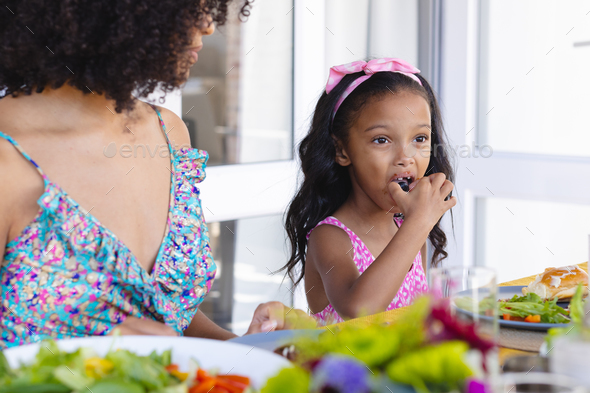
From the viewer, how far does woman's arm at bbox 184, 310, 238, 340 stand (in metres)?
1.09

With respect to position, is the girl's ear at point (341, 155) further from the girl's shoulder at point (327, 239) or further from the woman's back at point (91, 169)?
the woman's back at point (91, 169)

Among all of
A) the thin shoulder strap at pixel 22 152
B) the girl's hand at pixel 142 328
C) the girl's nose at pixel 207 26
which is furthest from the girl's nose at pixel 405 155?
the thin shoulder strap at pixel 22 152

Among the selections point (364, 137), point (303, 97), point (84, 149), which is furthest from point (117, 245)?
point (303, 97)

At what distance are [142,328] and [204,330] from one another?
0.20 metres

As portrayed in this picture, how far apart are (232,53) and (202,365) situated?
6.29 feet

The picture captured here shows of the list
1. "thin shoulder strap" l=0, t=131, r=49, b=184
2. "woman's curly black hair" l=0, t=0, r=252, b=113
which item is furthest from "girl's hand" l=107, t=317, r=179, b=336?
"woman's curly black hair" l=0, t=0, r=252, b=113

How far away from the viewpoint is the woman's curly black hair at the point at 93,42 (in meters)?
0.87

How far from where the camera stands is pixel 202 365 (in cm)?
60

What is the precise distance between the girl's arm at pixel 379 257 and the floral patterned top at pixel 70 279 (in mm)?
419

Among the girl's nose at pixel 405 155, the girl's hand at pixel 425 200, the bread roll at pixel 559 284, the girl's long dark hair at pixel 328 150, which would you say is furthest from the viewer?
the girl's long dark hair at pixel 328 150

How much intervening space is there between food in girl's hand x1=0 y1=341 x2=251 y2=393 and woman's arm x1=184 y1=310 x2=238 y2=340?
1.69ft

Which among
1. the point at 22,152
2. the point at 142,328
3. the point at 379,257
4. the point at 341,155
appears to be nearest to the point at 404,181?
the point at 341,155

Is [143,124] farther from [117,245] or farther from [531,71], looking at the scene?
[531,71]

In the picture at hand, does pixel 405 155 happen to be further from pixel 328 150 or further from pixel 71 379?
pixel 71 379
